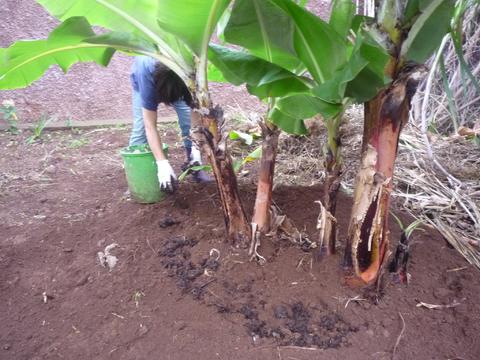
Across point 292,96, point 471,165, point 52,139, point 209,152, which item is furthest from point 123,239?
point 52,139

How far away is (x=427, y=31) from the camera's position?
1034 mm

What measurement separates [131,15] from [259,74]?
1.80 ft

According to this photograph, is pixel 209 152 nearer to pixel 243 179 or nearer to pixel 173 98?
pixel 243 179

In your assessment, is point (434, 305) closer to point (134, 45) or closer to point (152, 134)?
point (134, 45)

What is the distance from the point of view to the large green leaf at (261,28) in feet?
3.68

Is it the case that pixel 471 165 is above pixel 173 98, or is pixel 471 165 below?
below

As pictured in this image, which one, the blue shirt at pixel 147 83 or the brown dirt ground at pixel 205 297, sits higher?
the blue shirt at pixel 147 83

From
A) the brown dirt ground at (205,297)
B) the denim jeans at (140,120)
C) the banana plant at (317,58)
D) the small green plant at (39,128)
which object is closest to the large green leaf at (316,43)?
the banana plant at (317,58)

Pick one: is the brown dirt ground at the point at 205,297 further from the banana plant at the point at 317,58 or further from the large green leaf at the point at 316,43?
the large green leaf at the point at 316,43

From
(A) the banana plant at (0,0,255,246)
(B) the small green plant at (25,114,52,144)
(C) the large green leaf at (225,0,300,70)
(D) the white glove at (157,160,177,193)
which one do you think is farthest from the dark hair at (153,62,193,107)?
(B) the small green plant at (25,114,52,144)

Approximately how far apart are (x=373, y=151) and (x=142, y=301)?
0.98m

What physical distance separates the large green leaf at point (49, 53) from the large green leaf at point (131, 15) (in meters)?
0.11

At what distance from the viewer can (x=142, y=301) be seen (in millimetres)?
1329

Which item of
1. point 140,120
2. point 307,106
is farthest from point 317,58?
point 140,120
